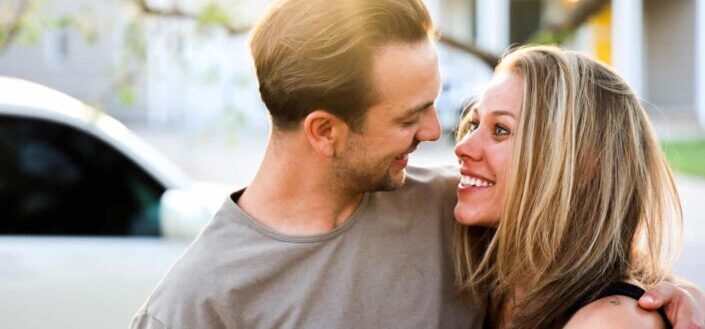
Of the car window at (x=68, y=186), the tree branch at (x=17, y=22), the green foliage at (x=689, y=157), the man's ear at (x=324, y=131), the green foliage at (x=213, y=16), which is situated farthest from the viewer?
the green foliage at (x=689, y=157)

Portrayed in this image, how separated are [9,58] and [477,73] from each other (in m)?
9.99

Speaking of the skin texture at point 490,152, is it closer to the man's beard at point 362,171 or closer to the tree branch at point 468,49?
the man's beard at point 362,171

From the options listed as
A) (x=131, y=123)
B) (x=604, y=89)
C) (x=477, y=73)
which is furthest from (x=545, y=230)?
(x=131, y=123)

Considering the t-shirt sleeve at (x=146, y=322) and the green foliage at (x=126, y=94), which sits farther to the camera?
the green foliage at (x=126, y=94)

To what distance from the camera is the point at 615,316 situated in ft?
8.09

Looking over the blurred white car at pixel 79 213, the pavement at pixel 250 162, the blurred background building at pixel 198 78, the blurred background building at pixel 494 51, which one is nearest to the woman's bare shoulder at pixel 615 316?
the blurred background building at pixel 198 78

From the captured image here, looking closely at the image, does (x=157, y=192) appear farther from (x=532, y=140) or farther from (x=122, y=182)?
(x=532, y=140)

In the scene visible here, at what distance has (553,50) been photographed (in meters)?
2.87

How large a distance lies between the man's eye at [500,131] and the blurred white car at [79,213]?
1833 mm

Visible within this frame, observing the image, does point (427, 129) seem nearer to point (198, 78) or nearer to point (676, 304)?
point (676, 304)

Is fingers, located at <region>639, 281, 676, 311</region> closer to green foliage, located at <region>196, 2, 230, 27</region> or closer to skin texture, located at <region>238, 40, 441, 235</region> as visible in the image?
skin texture, located at <region>238, 40, 441, 235</region>

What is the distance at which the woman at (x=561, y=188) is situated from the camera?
268cm


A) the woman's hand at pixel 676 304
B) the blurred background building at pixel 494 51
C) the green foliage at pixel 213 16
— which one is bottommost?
the blurred background building at pixel 494 51

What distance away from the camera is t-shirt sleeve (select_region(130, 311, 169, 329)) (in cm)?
237
